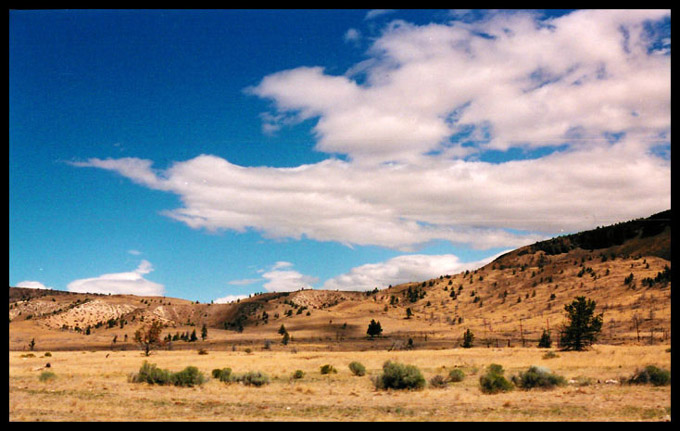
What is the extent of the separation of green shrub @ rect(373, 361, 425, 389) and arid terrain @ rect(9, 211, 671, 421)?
705 mm

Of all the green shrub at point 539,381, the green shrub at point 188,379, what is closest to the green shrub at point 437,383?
the green shrub at point 539,381

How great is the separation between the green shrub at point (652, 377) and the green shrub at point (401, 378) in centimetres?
979

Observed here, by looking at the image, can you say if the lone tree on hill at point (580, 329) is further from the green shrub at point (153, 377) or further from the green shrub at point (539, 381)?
the green shrub at point (153, 377)

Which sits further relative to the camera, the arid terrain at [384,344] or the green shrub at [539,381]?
the green shrub at [539,381]

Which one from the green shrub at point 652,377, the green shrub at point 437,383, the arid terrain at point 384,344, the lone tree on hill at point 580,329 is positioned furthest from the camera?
the lone tree on hill at point 580,329

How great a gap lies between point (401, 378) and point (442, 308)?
306 feet

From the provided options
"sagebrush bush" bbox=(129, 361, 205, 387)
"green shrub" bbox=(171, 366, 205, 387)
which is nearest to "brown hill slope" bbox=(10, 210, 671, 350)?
"sagebrush bush" bbox=(129, 361, 205, 387)

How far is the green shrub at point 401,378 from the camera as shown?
23953 mm

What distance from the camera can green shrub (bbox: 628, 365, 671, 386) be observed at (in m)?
22.7

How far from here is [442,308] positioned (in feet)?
375

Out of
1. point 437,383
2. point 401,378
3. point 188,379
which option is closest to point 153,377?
point 188,379

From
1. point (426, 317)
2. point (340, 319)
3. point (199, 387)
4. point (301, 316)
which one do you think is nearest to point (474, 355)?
A: point (199, 387)

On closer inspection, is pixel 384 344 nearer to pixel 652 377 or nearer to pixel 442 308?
pixel 442 308
